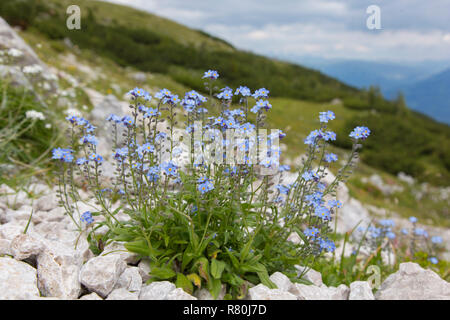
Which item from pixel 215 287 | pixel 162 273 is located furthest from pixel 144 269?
pixel 215 287

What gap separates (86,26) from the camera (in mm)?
35344

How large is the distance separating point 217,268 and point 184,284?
378 millimetres

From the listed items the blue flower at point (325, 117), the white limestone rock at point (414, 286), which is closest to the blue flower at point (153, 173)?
the blue flower at point (325, 117)

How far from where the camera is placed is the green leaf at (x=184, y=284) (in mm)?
3373

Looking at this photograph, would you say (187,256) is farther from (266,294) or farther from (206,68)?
(206,68)

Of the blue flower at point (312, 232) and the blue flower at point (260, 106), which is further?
the blue flower at point (312, 232)

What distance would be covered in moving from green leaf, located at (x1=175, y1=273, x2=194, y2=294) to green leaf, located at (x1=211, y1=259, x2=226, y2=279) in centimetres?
30

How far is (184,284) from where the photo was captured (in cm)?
339

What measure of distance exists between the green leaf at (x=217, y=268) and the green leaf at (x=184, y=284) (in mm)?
297

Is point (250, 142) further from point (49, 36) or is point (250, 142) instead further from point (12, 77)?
point (49, 36)

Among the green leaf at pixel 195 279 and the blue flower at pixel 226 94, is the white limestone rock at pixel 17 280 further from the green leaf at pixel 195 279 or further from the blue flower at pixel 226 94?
the blue flower at pixel 226 94

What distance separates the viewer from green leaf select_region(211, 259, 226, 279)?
10.9 ft

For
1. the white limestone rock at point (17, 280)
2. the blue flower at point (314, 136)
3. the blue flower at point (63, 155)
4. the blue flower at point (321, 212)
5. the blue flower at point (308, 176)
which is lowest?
the white limestone rock at point (17, 280)

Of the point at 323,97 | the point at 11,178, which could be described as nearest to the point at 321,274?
the point at 11,178
